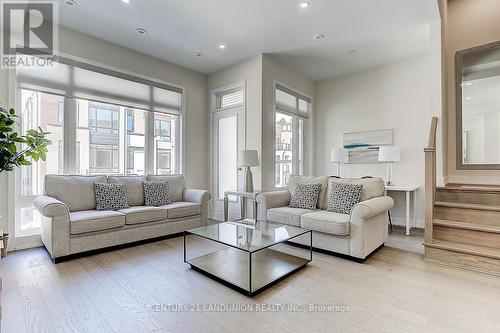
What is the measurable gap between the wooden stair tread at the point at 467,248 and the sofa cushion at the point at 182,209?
120 inches

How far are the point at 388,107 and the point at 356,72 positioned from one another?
3.23 feet

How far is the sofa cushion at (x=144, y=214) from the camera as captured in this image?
3271 mm

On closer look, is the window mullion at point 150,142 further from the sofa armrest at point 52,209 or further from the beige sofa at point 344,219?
the beige sofa at point 344,219

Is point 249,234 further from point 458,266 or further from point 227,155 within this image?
point 227,155

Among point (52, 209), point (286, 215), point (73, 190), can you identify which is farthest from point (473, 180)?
point (73, 190)

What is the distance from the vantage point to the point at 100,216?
3014mm

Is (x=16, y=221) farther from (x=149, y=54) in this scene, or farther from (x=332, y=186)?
(x=332, y=186)

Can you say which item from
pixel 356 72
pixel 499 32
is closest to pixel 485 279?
pixel 499 32

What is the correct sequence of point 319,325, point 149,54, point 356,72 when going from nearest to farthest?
point 319,325
point 149,54
point 356,72

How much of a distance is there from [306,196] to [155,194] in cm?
223

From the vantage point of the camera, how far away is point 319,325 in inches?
67.6

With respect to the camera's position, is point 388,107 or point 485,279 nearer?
point 485,279

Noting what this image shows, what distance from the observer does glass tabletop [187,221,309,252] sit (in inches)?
91.7

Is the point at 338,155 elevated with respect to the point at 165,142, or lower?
lower
